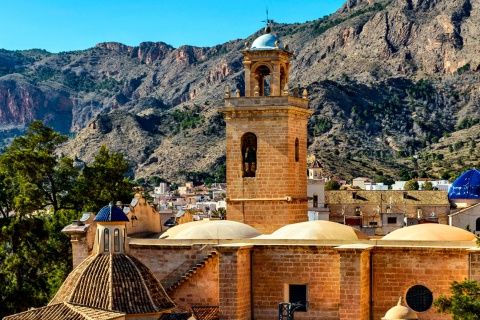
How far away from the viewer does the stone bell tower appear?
34188 mm

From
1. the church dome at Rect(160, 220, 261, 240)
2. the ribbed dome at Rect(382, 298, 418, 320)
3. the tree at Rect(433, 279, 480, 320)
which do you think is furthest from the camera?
the church dome at Rect(160, 220, 261, 240)

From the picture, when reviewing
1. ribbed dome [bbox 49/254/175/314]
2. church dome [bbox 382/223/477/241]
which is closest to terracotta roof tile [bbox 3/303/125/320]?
ribbed dome [bbox 49/254/175/314]

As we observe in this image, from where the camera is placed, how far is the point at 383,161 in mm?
175250

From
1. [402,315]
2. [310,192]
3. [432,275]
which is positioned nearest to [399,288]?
[432,275]

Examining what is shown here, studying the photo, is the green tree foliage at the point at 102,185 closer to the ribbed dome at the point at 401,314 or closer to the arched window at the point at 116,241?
the arched window at the point at 116,241

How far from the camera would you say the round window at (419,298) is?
27891mm

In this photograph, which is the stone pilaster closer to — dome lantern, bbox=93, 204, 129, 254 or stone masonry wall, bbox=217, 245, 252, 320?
stone masonry wall, bbox=217, 245, 252, 320

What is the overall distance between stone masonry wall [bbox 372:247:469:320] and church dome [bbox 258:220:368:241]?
4.73 feet

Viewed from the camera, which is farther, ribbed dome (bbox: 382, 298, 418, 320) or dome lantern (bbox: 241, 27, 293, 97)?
dome lantern (bbox: 241, 27, 293, 97)

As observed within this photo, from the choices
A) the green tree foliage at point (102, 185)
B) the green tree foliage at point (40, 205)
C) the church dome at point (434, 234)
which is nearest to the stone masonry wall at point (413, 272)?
the church dome at point (434, 234)

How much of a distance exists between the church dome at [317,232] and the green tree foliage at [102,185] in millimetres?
17261

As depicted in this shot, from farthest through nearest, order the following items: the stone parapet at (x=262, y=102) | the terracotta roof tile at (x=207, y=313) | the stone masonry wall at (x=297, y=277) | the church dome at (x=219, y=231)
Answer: the stone parapet at (x=262, y=102) → the church dome at (x=219, y=231) → the terracotta roof tile at (x=207, y=313) → the stone masonry wall at (x=297, y=277)

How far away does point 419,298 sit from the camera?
27969mm

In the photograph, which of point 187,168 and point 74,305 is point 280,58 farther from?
point 187,168
